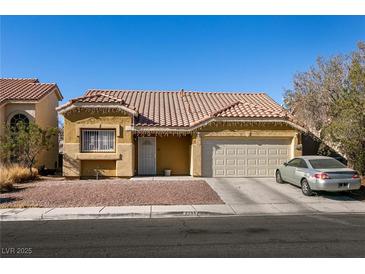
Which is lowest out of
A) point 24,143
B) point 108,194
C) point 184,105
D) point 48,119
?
point 108,194

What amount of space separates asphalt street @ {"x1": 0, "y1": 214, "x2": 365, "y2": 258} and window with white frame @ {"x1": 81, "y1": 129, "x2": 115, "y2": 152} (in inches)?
324

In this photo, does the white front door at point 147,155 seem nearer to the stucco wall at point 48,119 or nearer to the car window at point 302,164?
the stucco wall at point 48,119

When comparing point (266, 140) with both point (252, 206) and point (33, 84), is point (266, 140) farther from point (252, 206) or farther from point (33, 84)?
point (33, 84)

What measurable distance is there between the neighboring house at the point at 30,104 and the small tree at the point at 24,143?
5.08 feet

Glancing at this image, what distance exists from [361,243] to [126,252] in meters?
5.03

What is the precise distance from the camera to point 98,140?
57.4 ft

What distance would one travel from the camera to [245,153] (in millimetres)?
17922

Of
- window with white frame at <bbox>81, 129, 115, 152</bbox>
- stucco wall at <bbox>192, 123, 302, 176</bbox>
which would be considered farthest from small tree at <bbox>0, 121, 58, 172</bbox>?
stucco wall at <bbox>192, 123, 302, 176</bbox>

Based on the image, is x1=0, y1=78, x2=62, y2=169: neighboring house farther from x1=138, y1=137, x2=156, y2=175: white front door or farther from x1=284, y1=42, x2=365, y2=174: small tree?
x1=284, y1=42, x2=365, y2=174: small tree

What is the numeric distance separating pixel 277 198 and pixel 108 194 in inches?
258

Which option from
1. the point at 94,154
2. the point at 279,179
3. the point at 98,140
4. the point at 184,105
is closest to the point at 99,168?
the point at 94,154

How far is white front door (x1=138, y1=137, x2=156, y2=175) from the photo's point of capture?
18.8 m

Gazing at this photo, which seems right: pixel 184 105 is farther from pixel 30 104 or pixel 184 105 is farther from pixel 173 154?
pixel 30 104

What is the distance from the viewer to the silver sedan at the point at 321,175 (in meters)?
12.4
